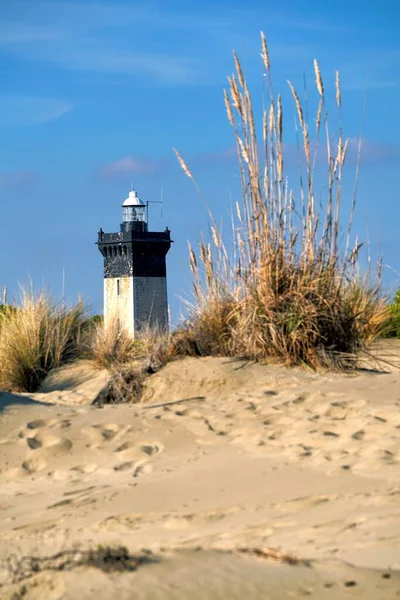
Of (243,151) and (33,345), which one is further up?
(243,151)

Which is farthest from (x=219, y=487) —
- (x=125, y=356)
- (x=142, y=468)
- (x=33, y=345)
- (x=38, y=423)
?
(x=33, y=345)

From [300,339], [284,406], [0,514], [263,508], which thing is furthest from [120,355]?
[263,508]

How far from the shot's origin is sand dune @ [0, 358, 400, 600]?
2.78 meters

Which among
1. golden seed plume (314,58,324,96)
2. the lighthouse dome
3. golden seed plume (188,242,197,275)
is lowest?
golden seed plume (188,242,197,275)

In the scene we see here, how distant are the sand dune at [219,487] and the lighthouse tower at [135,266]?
2078 centimetres

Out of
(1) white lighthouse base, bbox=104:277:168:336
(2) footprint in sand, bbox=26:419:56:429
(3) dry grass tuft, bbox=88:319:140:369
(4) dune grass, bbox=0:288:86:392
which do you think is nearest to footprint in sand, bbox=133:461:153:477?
(2) footprint in sand, bbox=26:419:56:429

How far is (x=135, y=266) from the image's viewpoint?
27.7m

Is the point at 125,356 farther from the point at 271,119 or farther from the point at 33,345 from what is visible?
the point at 271,119

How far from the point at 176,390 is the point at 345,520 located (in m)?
3.63

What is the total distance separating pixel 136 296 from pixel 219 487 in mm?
23564

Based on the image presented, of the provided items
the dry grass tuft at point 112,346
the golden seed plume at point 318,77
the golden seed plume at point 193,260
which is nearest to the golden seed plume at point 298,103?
the golden seed plume at point 318,77

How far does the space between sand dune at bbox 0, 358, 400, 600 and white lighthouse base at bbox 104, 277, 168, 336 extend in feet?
66.7

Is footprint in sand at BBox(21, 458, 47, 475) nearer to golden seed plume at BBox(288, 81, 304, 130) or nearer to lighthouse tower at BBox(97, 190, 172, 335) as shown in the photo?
golden seed plume at BBox(288, 81, 304, 130)

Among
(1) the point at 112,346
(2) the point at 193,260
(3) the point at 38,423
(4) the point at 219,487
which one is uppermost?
(2) the point at 193,260
